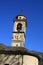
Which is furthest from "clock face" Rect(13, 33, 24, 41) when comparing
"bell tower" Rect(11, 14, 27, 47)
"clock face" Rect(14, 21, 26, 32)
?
"clock face" Rect(14, 21, 26, 32)

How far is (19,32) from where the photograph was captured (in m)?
35.5

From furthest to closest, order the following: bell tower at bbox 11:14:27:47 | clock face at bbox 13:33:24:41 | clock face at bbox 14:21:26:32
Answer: clock face at bbox 14:21:26:32, clock face at bbox 13:33:24:41, bell tower at bbox 11:14:27:47

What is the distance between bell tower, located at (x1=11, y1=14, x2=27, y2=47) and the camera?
114 feet

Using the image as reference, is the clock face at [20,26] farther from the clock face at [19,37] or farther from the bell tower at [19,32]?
the clock face at [19,37]

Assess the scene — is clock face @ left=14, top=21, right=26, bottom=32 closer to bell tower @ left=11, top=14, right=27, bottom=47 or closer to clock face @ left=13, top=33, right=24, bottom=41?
bell tower @ left=11, top=14, right=27, bottom=47

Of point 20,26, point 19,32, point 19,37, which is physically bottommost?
point 19,37

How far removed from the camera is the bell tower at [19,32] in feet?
114

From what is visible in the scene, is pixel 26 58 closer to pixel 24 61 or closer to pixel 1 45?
pixel 24 61

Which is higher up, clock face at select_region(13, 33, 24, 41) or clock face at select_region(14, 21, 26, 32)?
clock face at select_region(14, 21, 26, 32)

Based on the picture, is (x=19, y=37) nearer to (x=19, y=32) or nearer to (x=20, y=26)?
(x=19, y=32)

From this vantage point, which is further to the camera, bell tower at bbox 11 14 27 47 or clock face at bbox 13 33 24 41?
clock face at bbox 13 33 24 41


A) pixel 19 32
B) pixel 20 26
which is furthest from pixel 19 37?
pixel 20 26

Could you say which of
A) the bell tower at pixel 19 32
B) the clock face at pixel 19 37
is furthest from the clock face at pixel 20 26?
the clock face at pixel 19 37

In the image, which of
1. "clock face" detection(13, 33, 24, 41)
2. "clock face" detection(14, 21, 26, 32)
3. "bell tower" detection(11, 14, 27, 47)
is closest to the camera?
"bell tower" detection(11, 14, 27, 47)
